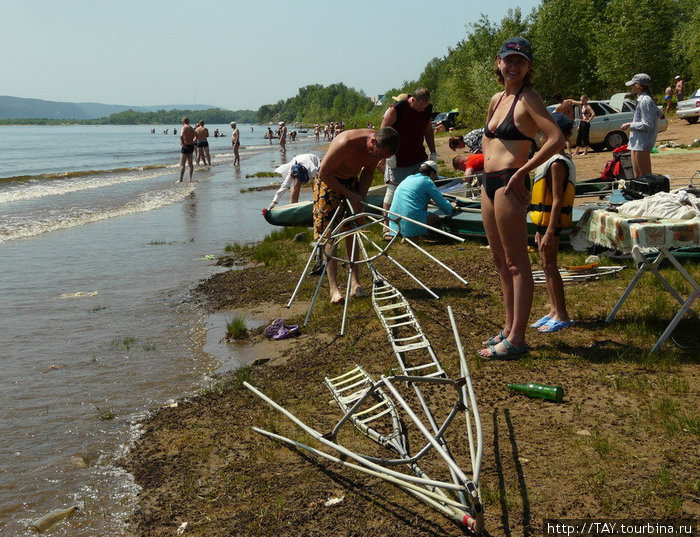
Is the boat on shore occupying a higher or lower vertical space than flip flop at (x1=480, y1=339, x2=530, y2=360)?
higher

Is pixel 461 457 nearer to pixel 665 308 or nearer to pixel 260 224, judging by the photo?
pixel 665 308

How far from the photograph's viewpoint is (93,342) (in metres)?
6.48

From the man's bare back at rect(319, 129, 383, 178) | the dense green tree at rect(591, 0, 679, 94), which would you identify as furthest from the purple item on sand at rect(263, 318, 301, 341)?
the dense green tree at rect(591, 0, 679, 94)

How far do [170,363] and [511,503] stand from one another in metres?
3.60

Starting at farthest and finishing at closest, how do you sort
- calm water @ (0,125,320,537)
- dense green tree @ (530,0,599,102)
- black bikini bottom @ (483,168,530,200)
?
dense green tree @ (530,0,599,102), black bikini bottom @ (483,168,530,200), calm water @ (0,125,320,537)

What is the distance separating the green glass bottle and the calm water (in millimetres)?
2490

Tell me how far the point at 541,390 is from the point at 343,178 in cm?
319

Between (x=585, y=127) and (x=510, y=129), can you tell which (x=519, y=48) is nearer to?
(x=510, y=129)

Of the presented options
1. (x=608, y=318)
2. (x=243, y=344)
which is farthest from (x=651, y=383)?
(x=243, y=344)

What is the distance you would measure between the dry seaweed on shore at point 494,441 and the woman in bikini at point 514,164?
0.48 metres

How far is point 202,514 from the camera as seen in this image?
11.0 ft

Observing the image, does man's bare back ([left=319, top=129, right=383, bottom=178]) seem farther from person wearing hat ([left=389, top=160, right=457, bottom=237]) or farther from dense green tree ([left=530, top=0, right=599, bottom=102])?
dense green tree ([left=530, top=0, right=599, bottom=102])

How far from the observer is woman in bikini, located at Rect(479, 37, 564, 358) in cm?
436
